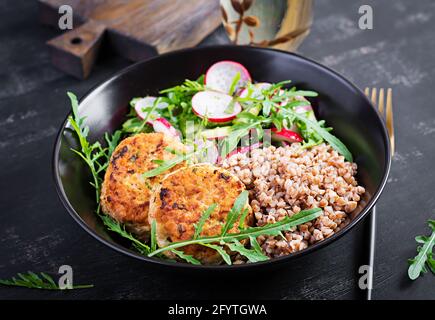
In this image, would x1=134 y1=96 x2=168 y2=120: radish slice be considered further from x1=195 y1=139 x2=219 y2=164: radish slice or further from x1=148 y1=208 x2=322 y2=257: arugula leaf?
x1=148 y1=208 x2=322 y2=257: arugula leaf

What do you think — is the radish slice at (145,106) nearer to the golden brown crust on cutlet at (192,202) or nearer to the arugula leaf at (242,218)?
the golden brown crust on cutlet at (192,202)

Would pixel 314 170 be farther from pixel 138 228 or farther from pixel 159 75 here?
pixel 159 75

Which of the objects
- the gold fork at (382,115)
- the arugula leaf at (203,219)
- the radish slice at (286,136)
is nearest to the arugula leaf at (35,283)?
the arugula leaf at (203,219)

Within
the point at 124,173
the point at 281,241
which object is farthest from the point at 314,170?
the point at 124,173

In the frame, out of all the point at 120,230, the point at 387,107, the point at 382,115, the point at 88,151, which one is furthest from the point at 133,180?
the point at 387,107

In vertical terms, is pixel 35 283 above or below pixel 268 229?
below

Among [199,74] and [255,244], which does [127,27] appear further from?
[255,244]
